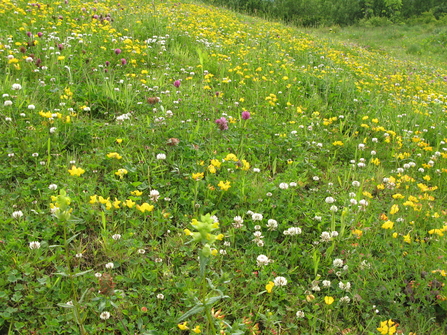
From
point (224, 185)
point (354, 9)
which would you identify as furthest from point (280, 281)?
point (354, 9)

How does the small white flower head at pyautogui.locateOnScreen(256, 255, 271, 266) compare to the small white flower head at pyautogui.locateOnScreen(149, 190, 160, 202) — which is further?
the small white flower head at pyautogui.locateOnScreen(149, 190, 160, 202)

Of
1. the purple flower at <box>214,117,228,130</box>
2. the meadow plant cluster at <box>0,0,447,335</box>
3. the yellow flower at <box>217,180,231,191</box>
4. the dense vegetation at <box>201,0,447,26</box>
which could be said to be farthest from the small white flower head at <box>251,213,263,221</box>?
the dense vegetation at <box>201,0,447,26</box>

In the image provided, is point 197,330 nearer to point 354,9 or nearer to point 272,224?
point 272,224

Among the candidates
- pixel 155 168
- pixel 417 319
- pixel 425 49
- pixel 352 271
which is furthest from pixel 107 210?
pixel 425 49

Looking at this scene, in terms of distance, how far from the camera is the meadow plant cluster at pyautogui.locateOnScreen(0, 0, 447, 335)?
2.02 meters

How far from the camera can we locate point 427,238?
277 cm

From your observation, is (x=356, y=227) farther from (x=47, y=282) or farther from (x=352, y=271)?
(x=47, y=282)

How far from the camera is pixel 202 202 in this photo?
2.89 meters

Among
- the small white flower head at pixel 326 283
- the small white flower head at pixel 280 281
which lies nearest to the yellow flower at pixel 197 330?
the small white flower head at pixel 280 281

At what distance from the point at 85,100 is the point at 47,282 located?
100 inches

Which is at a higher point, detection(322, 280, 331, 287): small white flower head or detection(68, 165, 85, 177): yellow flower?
detection(68, 165, 85, 177): yellow flower

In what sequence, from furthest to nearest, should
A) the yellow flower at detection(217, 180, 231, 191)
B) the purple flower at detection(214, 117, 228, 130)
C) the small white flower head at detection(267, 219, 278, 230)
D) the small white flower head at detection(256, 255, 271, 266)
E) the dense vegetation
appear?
the dense vegetation, the purple flower at detection(214, 117, 228, 130), the yellow flower at detection(217, 180, 231, 191), the small white flower head at detection(267, 219, 278, 230), the small white flower head at detection(256, 255, 271, 266)

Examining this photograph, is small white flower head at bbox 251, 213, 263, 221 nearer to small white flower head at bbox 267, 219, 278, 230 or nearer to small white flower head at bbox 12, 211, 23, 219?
small white flower head at bbox 267, 219, 278, 230

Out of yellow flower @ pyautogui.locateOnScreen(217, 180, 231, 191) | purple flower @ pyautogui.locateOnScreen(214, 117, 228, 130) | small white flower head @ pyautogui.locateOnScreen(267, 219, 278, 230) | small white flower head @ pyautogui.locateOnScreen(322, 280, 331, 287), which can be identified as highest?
purple flower @ pyautogui.locateOnScreen(214, 117, 228, 130)
